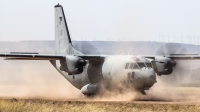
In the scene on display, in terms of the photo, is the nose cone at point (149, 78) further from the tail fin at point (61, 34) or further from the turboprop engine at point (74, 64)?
the tail fin at point (61, 34)

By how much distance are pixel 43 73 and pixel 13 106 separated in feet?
130

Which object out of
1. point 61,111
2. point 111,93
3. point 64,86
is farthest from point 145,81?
point 64,86

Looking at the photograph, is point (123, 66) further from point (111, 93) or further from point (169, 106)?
point (169, 106)

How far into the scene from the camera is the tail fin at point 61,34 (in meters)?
41.8

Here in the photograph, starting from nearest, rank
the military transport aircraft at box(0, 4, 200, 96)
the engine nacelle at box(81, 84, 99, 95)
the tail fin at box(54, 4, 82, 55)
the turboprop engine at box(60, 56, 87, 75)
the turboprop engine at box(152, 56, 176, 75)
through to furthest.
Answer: the military transport aircraft at box(0, 4, 200, 96) < the turboprop engine at box(60, 56, 87, 75) < the engine nacelle at box(81, 84, 99, 95) < the turboprop engine at box(152, 56, 176, 75) < the tail fin at box(54, 4, 82, 55)

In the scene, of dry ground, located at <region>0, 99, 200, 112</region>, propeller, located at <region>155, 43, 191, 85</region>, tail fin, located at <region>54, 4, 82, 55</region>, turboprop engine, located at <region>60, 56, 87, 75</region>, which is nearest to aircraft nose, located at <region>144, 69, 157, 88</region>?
dry ground, located at <region>0, 99, 200, 112</region>

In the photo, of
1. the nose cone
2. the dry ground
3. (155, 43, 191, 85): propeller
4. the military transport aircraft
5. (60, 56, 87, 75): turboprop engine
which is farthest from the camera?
(155, 43, 191, 85): propeller

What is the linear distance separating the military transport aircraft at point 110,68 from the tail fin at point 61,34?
56.5 inches

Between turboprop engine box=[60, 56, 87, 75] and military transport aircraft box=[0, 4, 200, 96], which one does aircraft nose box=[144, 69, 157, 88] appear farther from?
turboprop engine box=[60, 56, 87, 75]

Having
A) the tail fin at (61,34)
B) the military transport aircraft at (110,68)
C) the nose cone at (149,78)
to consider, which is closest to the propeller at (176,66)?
the military transport aircraft at (110,68)

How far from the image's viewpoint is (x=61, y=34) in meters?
43.0

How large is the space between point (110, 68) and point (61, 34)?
10.0m

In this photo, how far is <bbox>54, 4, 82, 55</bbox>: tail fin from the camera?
1644 inches

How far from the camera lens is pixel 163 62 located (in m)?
36.6
